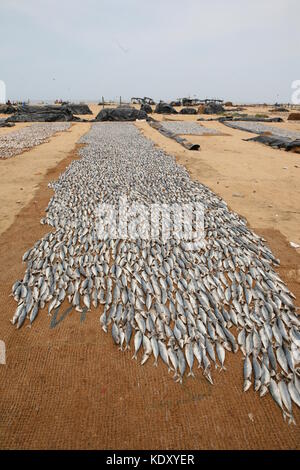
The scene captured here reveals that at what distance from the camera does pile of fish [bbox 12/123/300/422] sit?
385 cm

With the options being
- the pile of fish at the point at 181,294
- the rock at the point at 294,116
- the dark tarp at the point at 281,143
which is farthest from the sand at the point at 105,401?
the rock at the point at 294,116

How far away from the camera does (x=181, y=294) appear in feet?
16.2

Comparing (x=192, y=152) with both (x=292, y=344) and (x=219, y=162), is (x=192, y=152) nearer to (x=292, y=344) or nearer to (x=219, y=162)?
(x=219, y=162)

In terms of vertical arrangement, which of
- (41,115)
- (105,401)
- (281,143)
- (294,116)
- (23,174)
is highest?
(294,116)

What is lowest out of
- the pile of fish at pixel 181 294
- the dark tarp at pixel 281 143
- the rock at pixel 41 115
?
the pile of fish at pixel 181 294

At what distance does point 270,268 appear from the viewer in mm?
5742

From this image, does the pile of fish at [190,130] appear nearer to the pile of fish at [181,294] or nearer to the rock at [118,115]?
the rock at [118,115]

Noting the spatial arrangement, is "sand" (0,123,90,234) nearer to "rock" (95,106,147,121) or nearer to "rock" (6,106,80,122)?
"rock" (95,106,147,121)

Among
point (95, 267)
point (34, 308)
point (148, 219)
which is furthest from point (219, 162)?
point (34, 308)

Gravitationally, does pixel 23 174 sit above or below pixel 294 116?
below

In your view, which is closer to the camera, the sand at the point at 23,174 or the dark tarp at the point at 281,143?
the sand at the point at 23,174

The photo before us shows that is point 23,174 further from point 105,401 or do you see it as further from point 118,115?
point 118,115

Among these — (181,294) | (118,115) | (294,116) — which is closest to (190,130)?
(118,115)

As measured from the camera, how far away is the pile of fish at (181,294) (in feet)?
12.6
